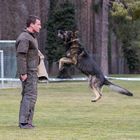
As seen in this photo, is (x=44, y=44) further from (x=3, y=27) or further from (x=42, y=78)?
(x=42, y=78)

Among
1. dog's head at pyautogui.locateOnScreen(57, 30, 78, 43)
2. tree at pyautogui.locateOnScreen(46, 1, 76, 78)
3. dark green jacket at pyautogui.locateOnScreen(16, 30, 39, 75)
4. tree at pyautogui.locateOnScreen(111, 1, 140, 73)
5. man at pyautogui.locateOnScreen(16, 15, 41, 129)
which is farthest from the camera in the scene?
tree at pyautogui.locateOnScreen(46, 1, 76, 78)

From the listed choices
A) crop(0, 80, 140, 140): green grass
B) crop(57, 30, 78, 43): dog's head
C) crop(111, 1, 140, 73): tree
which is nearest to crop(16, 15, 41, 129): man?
crop(0, 80, 140, 140): green grass

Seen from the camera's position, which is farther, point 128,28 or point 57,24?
point 128,28

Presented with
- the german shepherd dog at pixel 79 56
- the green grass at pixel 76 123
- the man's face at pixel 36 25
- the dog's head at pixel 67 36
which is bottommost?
the green grass at pixel 76 123

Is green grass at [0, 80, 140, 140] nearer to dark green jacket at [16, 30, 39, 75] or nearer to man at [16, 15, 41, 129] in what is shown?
man at [16, 15, 41, 129]

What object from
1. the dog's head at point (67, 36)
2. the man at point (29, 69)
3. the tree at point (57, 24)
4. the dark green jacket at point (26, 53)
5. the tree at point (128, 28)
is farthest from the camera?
the tree at point (57, 24)

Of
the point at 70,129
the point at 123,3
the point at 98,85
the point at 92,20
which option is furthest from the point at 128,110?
the point at 92,20

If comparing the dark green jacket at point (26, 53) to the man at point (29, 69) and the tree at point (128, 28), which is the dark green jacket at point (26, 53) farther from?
the tree at point (128, 28)

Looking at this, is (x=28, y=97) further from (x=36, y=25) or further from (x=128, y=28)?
(x=128, y=28)

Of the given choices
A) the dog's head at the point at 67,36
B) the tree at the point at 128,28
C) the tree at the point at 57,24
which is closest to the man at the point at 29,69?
the dog's head at the point at 67,36

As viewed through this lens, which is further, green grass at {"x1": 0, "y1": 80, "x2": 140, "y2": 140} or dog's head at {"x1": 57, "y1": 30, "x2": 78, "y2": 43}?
dog's head at {"x1": 57, "y1": 30, "x2": 78, "y2": 43}

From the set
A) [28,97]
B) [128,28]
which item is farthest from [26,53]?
[128,28]

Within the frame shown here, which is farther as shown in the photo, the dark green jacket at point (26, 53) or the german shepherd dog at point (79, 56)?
the german shepherd dog at point (79, 56)

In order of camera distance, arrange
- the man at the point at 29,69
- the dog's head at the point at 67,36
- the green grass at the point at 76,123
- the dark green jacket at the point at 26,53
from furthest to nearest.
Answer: the dog's head at the point at 67,36, the man at the point at 29,69, the dark green jacket at the point at 26,53, the green grass at the point at 76,123
